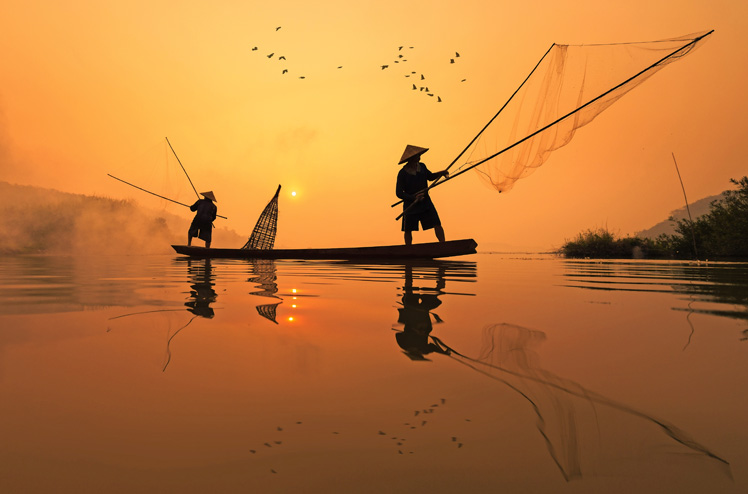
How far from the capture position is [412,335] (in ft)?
7.45

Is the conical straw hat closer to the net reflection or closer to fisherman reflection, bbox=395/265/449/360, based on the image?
fisherman reflection, bbox=395/265/449/360

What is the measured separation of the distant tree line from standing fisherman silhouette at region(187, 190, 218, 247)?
49.4ft

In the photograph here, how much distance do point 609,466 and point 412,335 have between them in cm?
135

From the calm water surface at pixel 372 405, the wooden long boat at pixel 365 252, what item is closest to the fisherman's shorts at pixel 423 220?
the wooden long boat at pixel 365 252

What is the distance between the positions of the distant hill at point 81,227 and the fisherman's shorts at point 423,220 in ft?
172

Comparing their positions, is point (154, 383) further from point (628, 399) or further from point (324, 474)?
point (628, 399)

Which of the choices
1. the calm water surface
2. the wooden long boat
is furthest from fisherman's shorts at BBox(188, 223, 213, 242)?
the calm water surface

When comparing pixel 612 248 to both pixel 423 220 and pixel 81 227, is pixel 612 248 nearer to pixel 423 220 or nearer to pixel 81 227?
pixel 423 220

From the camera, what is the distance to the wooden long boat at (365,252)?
9366 millimetres

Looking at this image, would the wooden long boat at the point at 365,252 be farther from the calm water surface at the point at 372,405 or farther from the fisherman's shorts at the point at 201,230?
the calm water surface at the point at 372,405

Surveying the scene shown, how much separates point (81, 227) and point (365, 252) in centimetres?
7038

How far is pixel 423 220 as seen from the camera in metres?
10.1

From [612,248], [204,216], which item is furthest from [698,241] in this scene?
[204,216]

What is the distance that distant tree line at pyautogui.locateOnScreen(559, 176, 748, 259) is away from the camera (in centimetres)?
1709
